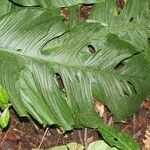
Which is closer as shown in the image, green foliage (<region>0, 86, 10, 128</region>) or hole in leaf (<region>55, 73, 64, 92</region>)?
green foliage (<region>0, 86, 10, 128</region>)

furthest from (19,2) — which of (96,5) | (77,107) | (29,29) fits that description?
(77,107)

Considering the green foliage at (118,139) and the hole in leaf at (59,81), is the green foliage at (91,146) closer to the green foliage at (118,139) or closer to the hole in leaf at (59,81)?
the green foliage at (118,139)

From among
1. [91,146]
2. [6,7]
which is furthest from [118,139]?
[6,7]

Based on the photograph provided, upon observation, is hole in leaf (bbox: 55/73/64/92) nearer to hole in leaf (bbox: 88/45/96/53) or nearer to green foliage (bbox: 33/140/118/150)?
hole in leaf (bbox: 88/45/96/53)

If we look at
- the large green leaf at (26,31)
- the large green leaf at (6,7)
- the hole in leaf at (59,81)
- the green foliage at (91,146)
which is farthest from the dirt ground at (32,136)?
the large green leaf at (6,7)

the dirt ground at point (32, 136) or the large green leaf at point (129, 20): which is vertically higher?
the large green leaf at point (129, 20)

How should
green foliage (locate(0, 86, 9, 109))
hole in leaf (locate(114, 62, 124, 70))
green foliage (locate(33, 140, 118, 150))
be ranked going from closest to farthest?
green foliage (locate(0, 86, 9, 109)), green foliage (locate(33, 140, 118, 150)), hole in leaf (locate(114, 62, 124, 70))

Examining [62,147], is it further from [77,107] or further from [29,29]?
[29,29]

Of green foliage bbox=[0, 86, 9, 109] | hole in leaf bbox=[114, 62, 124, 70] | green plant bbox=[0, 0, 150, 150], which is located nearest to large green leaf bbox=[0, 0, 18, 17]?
green plant bbox=[0, 0, 150, 150]

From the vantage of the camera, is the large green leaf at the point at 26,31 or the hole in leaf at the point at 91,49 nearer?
the large green leaf at the point at 26,31
